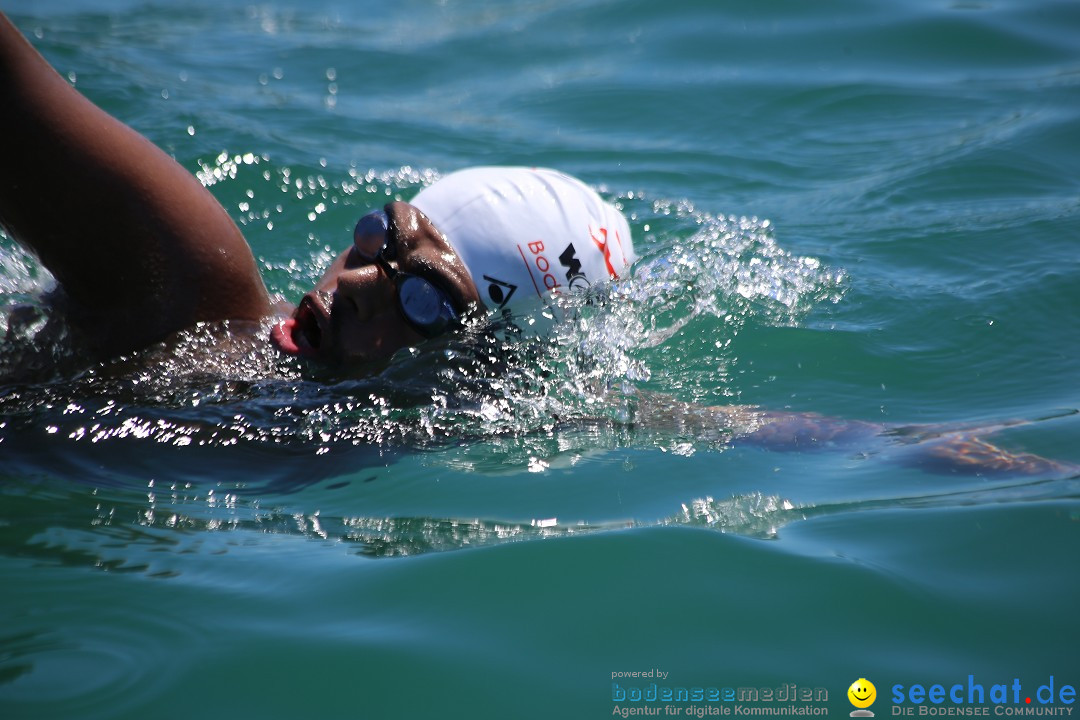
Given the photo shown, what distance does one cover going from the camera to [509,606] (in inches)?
113

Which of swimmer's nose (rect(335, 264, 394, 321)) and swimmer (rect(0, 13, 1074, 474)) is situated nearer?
swimmer (rect(0, 13, 1074, 474))

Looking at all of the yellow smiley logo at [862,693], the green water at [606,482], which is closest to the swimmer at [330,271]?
the green water at [606,482]

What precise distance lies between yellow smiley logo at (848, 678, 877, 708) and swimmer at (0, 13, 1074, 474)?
1.40 meters

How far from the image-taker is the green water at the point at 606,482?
8.65 ft

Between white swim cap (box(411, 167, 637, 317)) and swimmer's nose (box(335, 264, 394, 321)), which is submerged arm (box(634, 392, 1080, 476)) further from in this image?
swimmer's nose (box(335, 264, 394, 321))

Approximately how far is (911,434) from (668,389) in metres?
1.07

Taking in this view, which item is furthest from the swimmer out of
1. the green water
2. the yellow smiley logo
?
the yellow smiley logo

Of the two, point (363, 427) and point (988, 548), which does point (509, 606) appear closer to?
point (363, 427)

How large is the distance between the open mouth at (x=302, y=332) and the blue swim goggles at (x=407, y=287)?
0.28 meters

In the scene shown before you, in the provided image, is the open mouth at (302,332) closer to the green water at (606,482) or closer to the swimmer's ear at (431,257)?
the green water at (606,482)

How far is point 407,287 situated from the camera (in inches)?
159

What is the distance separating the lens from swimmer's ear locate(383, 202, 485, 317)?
408 cm

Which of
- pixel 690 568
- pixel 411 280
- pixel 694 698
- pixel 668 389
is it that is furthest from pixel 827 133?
pixel 694 698

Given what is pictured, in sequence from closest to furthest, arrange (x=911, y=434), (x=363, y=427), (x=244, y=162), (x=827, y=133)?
(x=363, y=427), (x=911, y=434), (x=244, y=162), (x=827, y=133)
